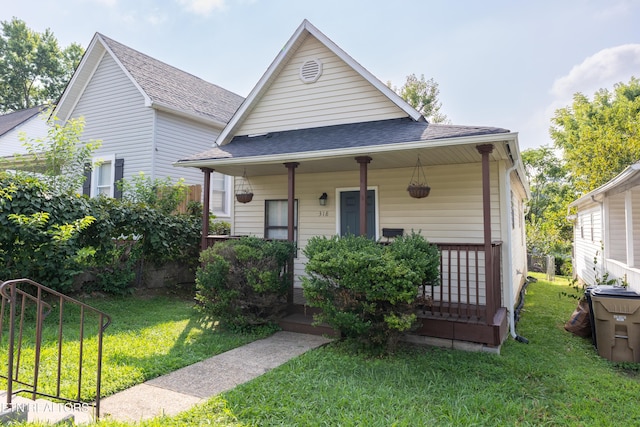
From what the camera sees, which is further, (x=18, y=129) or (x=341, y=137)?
(x=18, y=129)

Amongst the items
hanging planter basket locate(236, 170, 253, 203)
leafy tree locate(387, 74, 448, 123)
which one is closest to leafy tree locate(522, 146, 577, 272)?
leafy tree locate(387, 74, 448, 123)

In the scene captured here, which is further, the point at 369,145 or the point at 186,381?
the point at 369,145

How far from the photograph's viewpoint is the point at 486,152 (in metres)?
5.40

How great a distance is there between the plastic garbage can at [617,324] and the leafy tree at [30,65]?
3675cm

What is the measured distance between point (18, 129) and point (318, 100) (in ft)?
61.0

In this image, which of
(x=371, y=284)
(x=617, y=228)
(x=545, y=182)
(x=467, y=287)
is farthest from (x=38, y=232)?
(x=545, y=182)

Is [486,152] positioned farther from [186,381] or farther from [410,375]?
[186,381]

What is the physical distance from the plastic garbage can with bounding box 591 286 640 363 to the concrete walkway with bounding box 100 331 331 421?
13.2 feet

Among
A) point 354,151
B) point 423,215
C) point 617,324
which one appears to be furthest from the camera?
point 423,215

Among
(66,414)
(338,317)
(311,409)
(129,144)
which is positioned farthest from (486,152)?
(129,144)

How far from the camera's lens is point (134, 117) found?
11.9 meters

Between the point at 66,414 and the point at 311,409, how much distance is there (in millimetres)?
2037

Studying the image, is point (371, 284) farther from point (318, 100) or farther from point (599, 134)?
point (599, 134)

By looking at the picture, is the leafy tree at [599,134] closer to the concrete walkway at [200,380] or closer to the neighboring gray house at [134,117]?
the neighboring gray house at [134,117]
